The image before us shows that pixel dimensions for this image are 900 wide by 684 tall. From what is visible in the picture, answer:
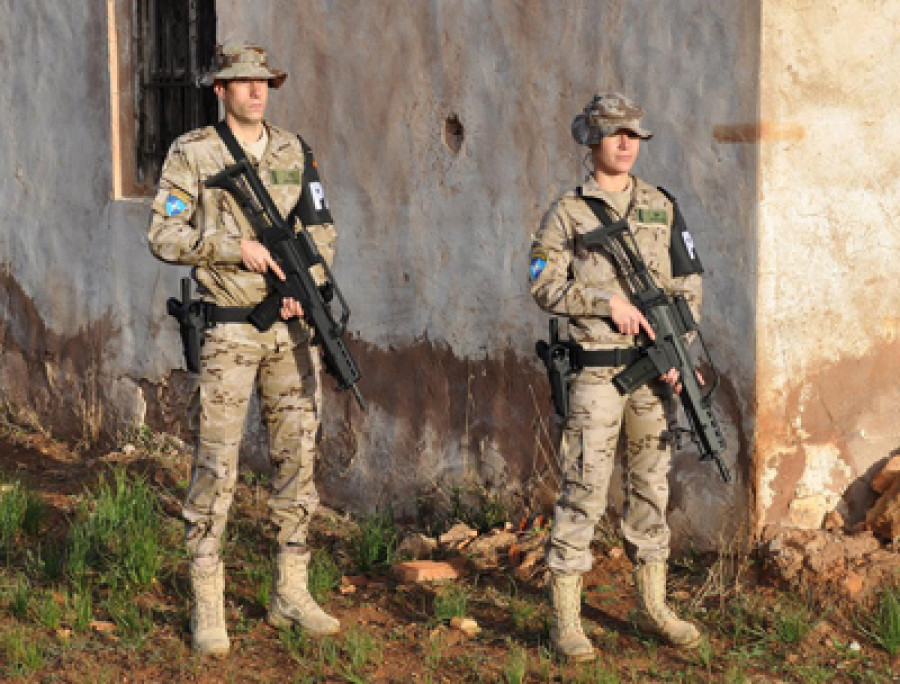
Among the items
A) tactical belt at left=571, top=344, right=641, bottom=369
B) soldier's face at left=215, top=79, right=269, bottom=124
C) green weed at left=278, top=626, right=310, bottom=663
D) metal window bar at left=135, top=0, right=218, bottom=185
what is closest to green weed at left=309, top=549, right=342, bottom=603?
green weed at left=278, top=626, right=310, bottom=663

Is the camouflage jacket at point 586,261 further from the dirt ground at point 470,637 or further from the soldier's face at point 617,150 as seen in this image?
the dirt ground at point 470,637

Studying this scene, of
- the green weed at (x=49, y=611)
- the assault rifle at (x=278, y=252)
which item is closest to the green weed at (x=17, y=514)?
the green weed at (x=49, y=611)

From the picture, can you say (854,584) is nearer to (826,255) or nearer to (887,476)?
(887,476)

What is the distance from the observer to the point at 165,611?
5.43 meters

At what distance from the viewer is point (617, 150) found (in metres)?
4.64

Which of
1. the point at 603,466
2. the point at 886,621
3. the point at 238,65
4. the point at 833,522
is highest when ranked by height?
the point at 238,65

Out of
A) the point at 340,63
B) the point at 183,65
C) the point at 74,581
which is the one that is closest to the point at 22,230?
the point at 183,65

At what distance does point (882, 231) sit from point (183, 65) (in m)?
3.75

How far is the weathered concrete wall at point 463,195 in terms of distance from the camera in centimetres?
544

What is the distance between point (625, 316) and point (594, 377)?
0.75 feet

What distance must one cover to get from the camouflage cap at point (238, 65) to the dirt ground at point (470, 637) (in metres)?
1.85

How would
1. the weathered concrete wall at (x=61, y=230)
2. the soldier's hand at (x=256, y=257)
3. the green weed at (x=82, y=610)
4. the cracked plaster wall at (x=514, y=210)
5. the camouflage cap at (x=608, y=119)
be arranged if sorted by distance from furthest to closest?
the weathered concrete wall at (x=61, y=230), the cracked plaster wall at (x=514, y=210), the green weed at (x=82, y=610), the soldier's hand at (x=256, y=257), the camouflage cap at (x=608, y=119)

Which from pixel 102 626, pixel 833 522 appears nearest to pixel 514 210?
pixel 833 522

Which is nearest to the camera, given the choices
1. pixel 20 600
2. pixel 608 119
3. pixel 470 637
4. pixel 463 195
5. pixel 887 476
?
pixel 608 119
